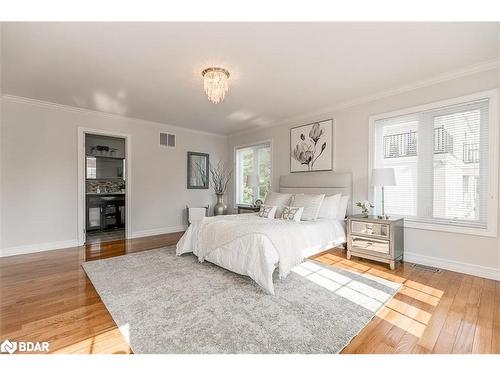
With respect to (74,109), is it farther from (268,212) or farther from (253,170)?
(268,212)

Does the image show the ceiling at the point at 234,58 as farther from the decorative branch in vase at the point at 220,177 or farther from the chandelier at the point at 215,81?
the decorative branch in vase at the point at 220,177

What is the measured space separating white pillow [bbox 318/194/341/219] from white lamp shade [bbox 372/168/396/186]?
665 mm

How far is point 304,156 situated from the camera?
15.2ft

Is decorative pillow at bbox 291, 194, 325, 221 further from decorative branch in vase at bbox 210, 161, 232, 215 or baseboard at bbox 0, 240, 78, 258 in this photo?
baseboard at bbox 0, 240, 78, 258

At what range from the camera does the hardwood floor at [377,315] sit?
161 centimetres

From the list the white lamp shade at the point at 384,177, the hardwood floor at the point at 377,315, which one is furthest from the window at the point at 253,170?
the hardwood floor at the point at 377,315

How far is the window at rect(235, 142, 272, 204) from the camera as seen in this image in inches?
218

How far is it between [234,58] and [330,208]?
256 cm

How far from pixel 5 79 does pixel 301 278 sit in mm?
4575

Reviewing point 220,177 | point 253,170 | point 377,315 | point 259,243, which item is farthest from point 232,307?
point 220,177

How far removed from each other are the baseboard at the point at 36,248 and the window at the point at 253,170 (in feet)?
11.7
